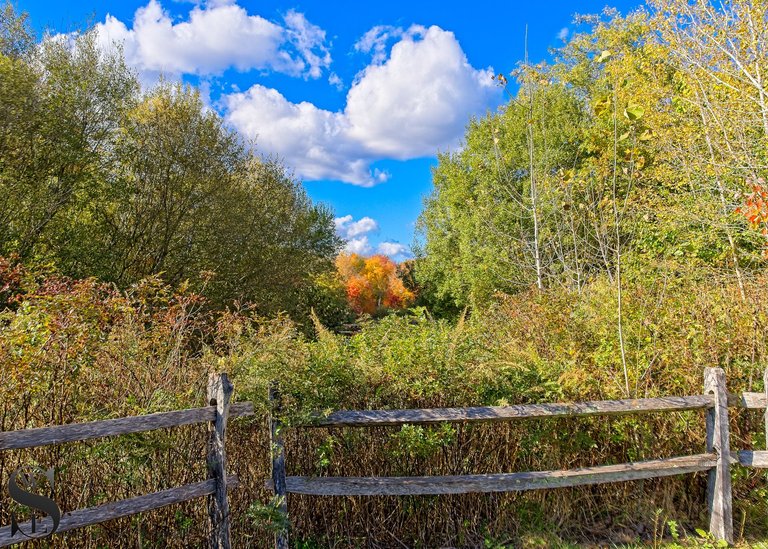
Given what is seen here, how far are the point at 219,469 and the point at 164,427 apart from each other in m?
0.49

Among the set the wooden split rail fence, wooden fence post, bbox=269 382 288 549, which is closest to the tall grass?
wooden fence post, bbox=269 382 288 549

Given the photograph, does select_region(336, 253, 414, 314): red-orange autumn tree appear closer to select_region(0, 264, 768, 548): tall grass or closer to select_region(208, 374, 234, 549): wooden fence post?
select_region(0, 264, 768, 548): tall grass

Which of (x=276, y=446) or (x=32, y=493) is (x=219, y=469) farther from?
(x=32, y=493)

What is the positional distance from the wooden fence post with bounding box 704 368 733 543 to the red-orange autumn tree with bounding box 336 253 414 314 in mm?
43854

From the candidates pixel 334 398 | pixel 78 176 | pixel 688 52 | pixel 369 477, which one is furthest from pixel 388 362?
pixel 78 176

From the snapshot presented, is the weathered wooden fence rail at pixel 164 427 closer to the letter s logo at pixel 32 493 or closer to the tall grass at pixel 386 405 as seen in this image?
the letter s logo at pixel 32 493

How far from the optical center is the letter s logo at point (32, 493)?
301 cm

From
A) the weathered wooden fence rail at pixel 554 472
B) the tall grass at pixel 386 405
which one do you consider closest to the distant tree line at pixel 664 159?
the tall grass at pixel 386 405

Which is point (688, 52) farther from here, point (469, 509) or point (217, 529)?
point (217, 529)

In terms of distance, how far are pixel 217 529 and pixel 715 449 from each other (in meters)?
4.02

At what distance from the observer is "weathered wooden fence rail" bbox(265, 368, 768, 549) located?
385 centimetres

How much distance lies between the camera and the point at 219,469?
360 centimetres

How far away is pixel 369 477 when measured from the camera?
3.96 metres

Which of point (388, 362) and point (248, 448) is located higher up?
point (388, 362)
